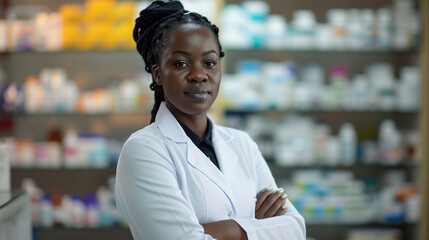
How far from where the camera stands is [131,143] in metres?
1.62

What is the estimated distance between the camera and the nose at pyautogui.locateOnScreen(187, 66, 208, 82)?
1.66m

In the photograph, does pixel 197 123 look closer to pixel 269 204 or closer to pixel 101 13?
pixel 269 204

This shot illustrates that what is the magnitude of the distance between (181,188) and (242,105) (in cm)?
253

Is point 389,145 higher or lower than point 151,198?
lower

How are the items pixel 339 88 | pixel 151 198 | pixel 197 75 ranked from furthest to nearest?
pixel 339 88
pixel 197 75
pixel 151 198

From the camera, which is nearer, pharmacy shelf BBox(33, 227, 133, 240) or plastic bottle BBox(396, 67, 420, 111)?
plastic bottle BBox(396, 67, 420, 111)

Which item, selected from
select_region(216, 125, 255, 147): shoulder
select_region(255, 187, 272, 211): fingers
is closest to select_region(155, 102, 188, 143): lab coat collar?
select_region(216, 125, 255, 147): shoulder

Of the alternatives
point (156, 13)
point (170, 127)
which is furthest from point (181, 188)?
point (156, 13)

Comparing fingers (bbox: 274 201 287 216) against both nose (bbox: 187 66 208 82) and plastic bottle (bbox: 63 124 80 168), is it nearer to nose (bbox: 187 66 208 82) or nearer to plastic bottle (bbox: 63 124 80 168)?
nose (bbox: 187 66 208 82)

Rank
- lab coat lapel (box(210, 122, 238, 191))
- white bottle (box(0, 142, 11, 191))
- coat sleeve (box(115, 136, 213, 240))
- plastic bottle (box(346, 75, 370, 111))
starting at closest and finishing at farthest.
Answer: coat sleeve (box(115, 136, 213, 240))
lab coat lapel (box(210, 122, 238, 191))
white bottle (box(0, 142, 11, 191))
plastic bottle (box(346, 75, 370, 111))

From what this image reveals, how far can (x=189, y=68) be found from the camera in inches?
66.1

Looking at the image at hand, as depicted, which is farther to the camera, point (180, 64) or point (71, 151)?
point (71, 151)

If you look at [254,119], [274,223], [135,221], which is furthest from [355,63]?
[135,221]

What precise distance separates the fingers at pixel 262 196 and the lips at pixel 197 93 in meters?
0.39
